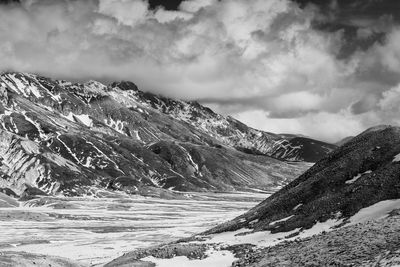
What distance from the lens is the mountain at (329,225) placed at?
35.2 metres

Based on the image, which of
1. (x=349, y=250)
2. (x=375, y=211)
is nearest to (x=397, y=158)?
(x=375, y=211)

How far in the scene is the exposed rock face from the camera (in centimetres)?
6091

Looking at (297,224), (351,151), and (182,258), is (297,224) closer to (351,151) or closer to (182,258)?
(182,258)

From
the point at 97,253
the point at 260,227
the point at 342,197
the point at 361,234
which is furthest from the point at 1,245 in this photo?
the point at 361,234

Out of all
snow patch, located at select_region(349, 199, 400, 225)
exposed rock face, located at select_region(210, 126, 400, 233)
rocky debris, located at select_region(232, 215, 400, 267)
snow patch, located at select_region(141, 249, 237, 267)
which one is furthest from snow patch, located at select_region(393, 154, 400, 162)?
snow patch, located at select_region(141, 249, 237, 267)

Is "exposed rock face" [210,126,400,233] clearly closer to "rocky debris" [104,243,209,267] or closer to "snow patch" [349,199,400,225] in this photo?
"snow patch" [349,199,400,225]

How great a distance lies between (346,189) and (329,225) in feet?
39.7

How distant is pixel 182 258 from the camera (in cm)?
5350

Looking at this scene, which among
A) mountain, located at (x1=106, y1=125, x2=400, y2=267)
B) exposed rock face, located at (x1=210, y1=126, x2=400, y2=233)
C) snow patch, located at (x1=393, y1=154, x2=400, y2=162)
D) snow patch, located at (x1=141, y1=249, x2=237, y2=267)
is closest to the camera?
mountain, located at (x1=106, y1=125, x2=400, y2=267)

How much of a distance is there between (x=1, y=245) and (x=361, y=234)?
14228 centimetres

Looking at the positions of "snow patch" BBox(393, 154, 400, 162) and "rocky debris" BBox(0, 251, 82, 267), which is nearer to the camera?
Answer: "rocky debris" BBox(0, 251, 82, 267)

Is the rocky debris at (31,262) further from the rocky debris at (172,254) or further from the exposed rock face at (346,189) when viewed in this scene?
the exposed rock face at (346,189)

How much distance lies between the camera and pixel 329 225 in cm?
5778

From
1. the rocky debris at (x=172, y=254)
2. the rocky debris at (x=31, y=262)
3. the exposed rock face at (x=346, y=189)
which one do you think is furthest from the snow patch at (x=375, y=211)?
the rocky debris at (x=31, y=262)
